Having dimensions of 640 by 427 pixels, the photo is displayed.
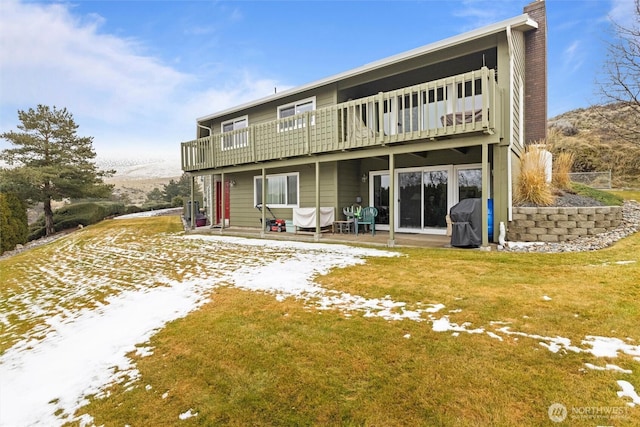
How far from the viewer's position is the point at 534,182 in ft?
25.2

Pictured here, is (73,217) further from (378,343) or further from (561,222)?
(561,222)

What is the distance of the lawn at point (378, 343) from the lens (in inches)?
79.2

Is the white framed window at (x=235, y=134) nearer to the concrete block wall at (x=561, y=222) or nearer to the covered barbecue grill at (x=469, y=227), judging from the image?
the covered barbecue grill at (x=469, y=227)

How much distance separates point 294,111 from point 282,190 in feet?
9.87

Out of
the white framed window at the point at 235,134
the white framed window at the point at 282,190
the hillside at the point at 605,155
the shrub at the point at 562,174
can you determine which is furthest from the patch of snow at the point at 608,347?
the hillside at the point at 605,155

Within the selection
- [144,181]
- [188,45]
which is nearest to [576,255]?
[188,45]

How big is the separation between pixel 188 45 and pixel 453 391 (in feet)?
70.0

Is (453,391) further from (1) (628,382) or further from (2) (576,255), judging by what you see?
(2) (576,255)

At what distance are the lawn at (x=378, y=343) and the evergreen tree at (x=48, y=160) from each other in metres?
15.9

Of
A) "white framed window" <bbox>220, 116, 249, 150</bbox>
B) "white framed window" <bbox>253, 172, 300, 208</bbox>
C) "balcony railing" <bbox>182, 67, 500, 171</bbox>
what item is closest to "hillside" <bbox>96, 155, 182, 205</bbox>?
"white framed window" <bbox>220, 116, 249, 150</bbox>

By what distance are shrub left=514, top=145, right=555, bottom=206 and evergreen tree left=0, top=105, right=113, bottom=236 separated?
2213cm

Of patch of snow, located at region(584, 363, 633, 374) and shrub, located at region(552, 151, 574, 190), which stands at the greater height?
shrub, located at region(552, 151, 574, 190)

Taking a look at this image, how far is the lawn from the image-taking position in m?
2.01

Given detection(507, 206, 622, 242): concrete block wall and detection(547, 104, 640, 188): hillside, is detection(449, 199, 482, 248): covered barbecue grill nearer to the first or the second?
detection(507, 206, 622, 242): concrete block wall
